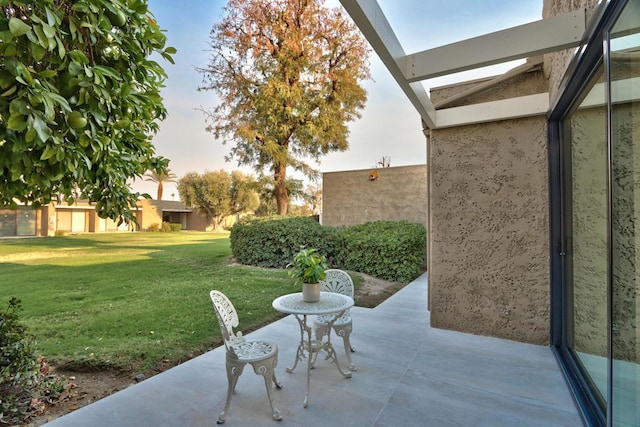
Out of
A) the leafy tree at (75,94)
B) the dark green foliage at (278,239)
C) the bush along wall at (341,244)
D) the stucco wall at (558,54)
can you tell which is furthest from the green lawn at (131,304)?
the stucco wall at (558,54)

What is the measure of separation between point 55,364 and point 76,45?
11.6 ft

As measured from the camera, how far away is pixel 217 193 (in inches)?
1008

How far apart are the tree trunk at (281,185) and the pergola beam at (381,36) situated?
9481 mm

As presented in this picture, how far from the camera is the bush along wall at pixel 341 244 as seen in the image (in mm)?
7461

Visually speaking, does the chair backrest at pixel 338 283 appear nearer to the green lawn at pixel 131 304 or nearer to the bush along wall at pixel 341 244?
the green lawn at pixel 131 304

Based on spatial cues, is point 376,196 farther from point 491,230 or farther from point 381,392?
point 381,392

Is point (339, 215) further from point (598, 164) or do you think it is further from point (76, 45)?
point (76, 45)

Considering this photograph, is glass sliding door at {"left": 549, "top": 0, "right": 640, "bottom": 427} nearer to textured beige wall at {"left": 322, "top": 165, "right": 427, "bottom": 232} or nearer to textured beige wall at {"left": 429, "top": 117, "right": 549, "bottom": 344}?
textured beige wall at {"left": 429, "top": 117, "right": 549, "bottom": 344}

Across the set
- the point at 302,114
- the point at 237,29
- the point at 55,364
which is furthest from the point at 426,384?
the point at 237,29

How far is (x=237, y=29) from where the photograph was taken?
10.9 metres

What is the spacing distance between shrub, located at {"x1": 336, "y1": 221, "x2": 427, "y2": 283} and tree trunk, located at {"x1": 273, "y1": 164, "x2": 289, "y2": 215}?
467 cm

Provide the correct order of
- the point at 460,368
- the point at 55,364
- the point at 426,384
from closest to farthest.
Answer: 1. the point at 426,384
2. the point at 460,368
3. the point at 55,364

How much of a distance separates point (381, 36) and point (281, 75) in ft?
32.7

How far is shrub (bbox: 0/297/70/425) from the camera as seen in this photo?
221 cm
